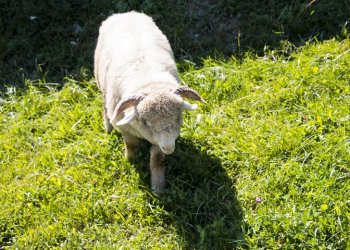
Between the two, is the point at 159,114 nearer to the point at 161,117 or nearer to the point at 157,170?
the point at 161,117

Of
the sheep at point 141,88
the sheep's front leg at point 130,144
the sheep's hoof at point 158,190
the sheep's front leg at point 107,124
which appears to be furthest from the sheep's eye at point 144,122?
the sheep's front leg at point 107,124

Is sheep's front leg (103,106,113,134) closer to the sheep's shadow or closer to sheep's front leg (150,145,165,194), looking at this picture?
the sheep's shadow

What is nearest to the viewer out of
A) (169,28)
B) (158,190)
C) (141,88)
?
(141,88)

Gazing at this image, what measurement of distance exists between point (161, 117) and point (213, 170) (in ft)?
2.94

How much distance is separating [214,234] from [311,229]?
2.47 ft

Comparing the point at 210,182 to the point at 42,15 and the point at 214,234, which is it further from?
the point at 42,15

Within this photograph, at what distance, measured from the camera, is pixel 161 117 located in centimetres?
397

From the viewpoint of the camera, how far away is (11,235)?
439 cm

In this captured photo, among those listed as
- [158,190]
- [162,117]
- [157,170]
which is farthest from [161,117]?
[158,190]

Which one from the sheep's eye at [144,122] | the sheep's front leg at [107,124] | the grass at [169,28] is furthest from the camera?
the grass at [169,28]

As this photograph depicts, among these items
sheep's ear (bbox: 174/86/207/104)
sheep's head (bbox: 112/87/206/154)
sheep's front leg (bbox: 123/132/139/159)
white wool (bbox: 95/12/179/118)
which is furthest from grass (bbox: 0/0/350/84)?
sheep's head (bbox: 112/87/206/154)

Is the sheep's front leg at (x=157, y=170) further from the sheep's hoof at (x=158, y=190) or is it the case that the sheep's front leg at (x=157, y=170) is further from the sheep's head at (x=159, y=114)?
the sheep's head at (x=159, y=114)

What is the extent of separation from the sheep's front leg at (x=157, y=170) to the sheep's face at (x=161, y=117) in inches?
14.0

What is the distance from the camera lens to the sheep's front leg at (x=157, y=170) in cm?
445
